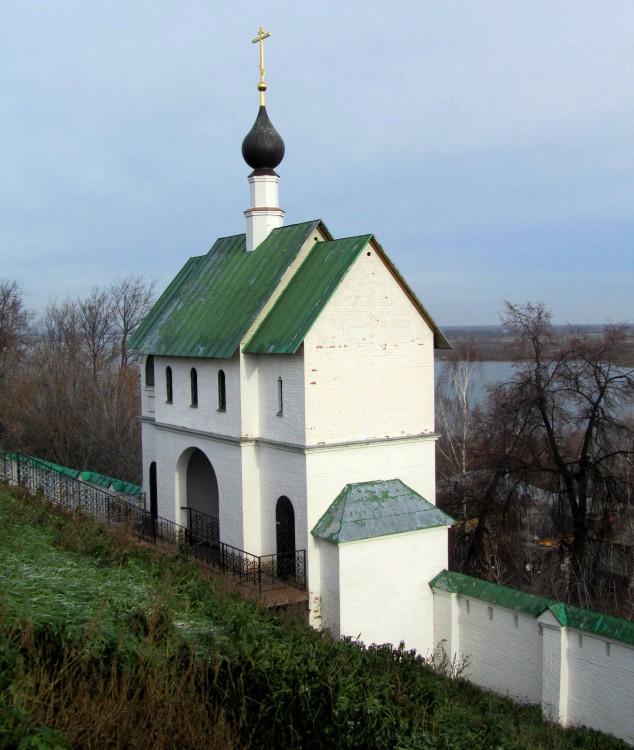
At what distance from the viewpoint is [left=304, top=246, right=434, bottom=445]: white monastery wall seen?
1381 cm

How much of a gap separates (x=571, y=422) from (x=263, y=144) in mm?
10293

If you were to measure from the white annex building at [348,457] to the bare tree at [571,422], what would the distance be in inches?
229

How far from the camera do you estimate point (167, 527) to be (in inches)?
693

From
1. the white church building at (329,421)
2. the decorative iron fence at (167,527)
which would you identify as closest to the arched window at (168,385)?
the white church building at (329,421)

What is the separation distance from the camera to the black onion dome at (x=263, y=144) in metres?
16.9

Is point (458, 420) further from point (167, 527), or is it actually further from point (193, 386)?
point (193, 386)

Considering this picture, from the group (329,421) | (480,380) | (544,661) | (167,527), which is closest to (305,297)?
(329,421)

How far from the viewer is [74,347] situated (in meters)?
40.9

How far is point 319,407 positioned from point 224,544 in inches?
131

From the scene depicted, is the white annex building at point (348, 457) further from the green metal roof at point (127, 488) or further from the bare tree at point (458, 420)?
the bare tree at point (458, 420)

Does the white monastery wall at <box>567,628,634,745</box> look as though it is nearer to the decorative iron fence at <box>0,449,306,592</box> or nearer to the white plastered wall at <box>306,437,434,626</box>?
the white plastered wall at <box>306,437,434,626</box>

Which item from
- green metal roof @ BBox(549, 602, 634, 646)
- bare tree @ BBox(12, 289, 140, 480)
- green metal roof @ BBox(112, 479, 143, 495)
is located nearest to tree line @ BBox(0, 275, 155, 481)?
bare tree @ BBox(12, 289, 140, 480)

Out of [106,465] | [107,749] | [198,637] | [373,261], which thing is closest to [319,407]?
[373,261]

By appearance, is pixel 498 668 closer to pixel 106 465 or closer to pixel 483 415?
pixel 483 415
